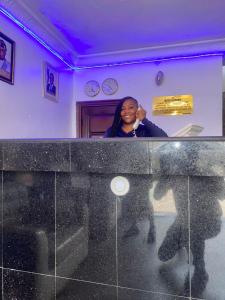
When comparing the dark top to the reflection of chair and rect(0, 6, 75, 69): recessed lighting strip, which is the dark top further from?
rect(0, 6, 75, 69): recessed lighting strip

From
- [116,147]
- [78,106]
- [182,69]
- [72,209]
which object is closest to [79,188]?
[72,209]

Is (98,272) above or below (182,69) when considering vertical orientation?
below

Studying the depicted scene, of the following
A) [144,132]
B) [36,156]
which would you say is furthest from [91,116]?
[36,156]

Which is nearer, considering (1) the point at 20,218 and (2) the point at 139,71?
(1) the point at 20,218

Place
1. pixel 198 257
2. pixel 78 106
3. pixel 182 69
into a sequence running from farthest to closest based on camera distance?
pixel 78 106, pixel 182 69, pixel 198 257

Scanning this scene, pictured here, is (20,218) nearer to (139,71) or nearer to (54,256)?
(54,256)

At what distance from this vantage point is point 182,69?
1922 mm

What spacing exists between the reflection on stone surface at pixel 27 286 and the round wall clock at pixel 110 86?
4.84ft

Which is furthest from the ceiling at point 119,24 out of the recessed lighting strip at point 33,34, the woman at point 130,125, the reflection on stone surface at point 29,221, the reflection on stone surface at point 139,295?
the reflection on stone surface at point 139,295

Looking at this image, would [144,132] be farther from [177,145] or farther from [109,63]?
[109,63]

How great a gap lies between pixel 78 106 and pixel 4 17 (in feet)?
2.93

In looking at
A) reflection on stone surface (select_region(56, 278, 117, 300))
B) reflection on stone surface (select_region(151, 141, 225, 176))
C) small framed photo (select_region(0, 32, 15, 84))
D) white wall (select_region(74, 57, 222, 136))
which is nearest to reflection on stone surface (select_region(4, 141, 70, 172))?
reflection on stone surface (select_region(151, 141, 225, 176))

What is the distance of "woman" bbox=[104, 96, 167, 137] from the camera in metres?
1.13

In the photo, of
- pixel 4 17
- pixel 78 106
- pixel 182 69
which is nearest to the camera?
pixel 4 17
